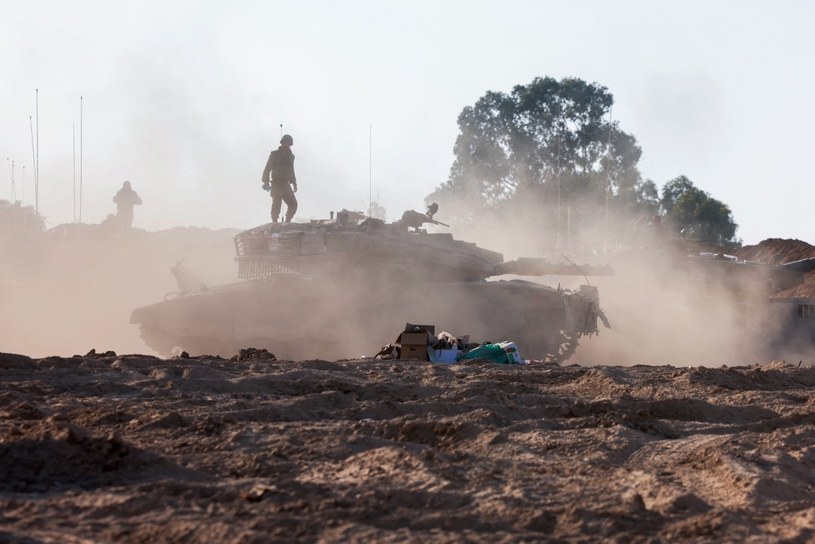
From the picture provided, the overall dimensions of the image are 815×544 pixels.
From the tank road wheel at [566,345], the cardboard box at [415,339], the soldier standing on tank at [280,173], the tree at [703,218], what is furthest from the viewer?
the tree at [703,218]

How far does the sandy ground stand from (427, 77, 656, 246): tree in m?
36.8

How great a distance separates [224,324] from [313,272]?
5.08 ft

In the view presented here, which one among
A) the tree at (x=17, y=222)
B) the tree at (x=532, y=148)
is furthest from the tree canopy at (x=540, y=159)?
the tree at (x=17, y=222)

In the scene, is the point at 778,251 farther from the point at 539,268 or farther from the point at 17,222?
the point at 17,222

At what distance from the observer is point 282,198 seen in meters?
17.3

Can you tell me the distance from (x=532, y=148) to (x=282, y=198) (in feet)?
98.2

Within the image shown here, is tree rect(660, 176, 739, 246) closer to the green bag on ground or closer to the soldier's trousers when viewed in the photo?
the soldier's trousers

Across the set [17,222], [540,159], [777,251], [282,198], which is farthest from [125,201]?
[540,159]

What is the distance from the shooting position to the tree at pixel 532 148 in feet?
148

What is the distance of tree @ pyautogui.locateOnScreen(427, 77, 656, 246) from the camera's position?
4525 cm

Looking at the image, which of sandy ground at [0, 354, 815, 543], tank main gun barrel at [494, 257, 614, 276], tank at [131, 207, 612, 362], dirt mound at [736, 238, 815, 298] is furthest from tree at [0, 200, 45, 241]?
sandy ground at [0, 354, 815, 543]

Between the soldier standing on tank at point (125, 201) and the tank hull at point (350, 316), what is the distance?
1191cm

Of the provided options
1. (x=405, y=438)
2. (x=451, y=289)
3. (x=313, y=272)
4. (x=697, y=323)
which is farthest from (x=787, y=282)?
(x=405, y=438)

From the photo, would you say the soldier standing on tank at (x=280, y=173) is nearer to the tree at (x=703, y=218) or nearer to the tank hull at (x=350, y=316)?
the tank hull at (x=350, y=316)
